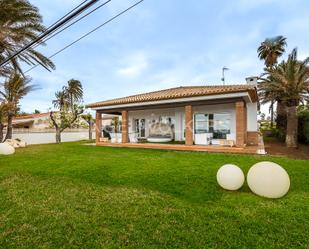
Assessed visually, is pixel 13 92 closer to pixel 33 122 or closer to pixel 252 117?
pixel 33 122

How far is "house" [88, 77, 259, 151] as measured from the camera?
42.7 feet

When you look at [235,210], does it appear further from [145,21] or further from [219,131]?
[219,131]

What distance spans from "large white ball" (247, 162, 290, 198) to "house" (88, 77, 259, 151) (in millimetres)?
7478

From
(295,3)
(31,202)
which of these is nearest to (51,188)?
(31,202)

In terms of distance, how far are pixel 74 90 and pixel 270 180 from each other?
41470 mm

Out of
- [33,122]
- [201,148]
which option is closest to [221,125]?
[201,148]

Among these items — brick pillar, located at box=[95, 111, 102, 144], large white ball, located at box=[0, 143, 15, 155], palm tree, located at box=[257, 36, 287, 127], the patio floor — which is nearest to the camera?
the patio floor

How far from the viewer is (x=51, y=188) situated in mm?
6273

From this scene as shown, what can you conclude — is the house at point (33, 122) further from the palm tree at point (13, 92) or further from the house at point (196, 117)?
the house at point (196, 117)

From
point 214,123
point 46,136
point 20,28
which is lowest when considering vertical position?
point 46,136

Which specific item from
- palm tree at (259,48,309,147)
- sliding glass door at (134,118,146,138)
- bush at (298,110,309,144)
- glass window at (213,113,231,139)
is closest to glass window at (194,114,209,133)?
glass window at (213,113,231,139)

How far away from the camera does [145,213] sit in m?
4.54

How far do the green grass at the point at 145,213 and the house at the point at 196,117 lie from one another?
6.53 meters

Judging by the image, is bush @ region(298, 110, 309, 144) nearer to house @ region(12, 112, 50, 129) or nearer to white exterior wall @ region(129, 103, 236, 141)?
white exterior wall @ region(129, 103, 236, 141)
